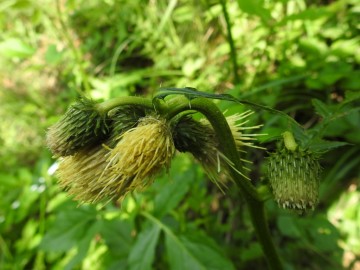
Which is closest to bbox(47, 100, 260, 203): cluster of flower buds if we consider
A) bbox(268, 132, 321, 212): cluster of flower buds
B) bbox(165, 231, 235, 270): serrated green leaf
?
bbox(268, 132, 321, 212): cluster of flower buds

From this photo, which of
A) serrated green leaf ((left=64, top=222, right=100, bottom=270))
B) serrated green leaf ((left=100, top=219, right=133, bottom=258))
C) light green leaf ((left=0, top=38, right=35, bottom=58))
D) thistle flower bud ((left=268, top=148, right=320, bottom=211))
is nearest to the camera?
thistle flower bud ((left=268, top=148, right=320, bottom=211))

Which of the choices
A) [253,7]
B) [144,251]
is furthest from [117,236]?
[253,7]

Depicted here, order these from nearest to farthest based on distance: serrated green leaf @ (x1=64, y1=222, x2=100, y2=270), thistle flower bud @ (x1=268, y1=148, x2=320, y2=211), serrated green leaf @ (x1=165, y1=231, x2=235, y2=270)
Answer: thistle flower bud @ (x1=268, y1=148, x2=320, y2=211), serrated green leaf @ (x1=165, y1=231, x2=235, y2=270), serrated green leaf @ (x1=64, y1=222, x2=100, y2=270)

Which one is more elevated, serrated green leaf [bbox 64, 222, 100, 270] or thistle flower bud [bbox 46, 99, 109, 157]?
thistle flower bud [bbox 46, 99, 109, 157]

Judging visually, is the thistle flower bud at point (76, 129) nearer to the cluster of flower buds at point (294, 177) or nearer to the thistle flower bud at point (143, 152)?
the thistle flower bud at point (143, 152)

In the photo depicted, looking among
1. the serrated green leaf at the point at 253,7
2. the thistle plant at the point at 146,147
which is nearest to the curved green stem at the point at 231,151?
the thistle plant at the point at 146,147

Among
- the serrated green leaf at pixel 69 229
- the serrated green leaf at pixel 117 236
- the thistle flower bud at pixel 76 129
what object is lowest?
the serrated green leaf at pixel 117 236

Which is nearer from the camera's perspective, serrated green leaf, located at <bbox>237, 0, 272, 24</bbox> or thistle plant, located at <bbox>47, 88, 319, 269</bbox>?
thistle plant, located at <bbox>47, 88, 319, 269</bbox>

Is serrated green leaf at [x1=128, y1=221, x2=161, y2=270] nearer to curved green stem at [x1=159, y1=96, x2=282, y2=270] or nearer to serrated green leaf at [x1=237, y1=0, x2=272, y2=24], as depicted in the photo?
curved green stem at [x1=159, y1=96, x2=282, y2=270]
